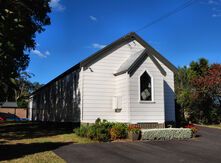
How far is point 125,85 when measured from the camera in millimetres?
19094

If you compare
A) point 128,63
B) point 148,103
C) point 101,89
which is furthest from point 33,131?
point 148,103

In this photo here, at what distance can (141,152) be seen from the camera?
12.3 metres

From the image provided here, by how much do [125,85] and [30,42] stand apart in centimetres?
864

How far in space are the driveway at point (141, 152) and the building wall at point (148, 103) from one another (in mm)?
3575

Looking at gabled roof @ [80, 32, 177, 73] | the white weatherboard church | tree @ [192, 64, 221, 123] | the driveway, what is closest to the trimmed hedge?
the driveway

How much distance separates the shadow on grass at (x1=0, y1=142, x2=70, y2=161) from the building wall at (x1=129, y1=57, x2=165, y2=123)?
623 centimetres

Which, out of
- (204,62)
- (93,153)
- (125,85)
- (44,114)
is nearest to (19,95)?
(44,114)

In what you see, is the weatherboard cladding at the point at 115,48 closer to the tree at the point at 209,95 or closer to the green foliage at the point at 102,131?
the green foliage at the point at 102,131

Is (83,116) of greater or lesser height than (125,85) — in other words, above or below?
below

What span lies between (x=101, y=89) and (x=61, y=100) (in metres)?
6.28

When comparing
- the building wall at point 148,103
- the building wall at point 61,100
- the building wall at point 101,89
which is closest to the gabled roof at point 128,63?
the building wall at point 101,89

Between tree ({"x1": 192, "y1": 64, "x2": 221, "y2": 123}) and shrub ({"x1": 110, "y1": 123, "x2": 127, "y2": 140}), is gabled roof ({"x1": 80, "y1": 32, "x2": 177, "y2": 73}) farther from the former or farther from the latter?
tree ({"x1": 192, "y1": 64, "x2": 221, "y2": 123})

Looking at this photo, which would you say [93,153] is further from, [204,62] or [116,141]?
[204,62]

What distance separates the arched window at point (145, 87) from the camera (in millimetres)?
19203
